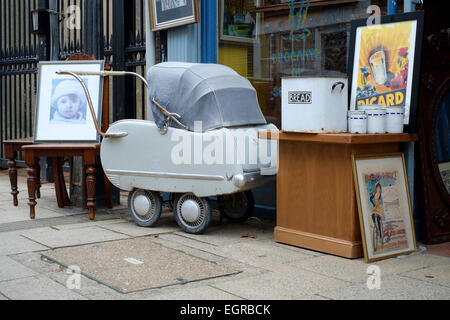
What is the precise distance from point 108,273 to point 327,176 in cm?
192

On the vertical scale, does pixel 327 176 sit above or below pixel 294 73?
below

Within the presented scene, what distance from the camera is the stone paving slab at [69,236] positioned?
209 inches

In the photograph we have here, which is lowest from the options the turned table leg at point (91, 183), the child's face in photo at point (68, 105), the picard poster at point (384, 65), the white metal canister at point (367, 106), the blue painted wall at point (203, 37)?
the turned table leg at point (91, 183)

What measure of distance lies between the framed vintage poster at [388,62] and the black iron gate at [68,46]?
3844 mm

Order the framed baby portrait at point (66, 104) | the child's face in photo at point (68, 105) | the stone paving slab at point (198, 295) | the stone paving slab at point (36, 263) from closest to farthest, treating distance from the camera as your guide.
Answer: the stone paving slab at point (198, 295) < the stone paving slab at point (36, 263) < the framed baby portrait at point (66, 104) < the child's face in photo at point (68, 105)

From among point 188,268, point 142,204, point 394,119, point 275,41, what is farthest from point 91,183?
point 394,119

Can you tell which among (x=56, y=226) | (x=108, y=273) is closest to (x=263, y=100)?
(x=56, y=226)

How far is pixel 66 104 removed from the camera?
7.05m

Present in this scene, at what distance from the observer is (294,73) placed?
623 centimetres

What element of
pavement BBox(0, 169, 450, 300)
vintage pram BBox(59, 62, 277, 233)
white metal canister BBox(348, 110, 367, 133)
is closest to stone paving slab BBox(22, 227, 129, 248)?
pavement BBox(0, 169, 450, 300)

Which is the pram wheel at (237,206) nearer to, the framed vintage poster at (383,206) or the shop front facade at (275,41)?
the shop front facade at (275,41)

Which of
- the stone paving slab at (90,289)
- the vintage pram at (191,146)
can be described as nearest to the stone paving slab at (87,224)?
the vintage pram at (191,146)

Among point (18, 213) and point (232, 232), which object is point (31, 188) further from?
point (232, 232)

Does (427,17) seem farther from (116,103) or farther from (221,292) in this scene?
(116,103)
